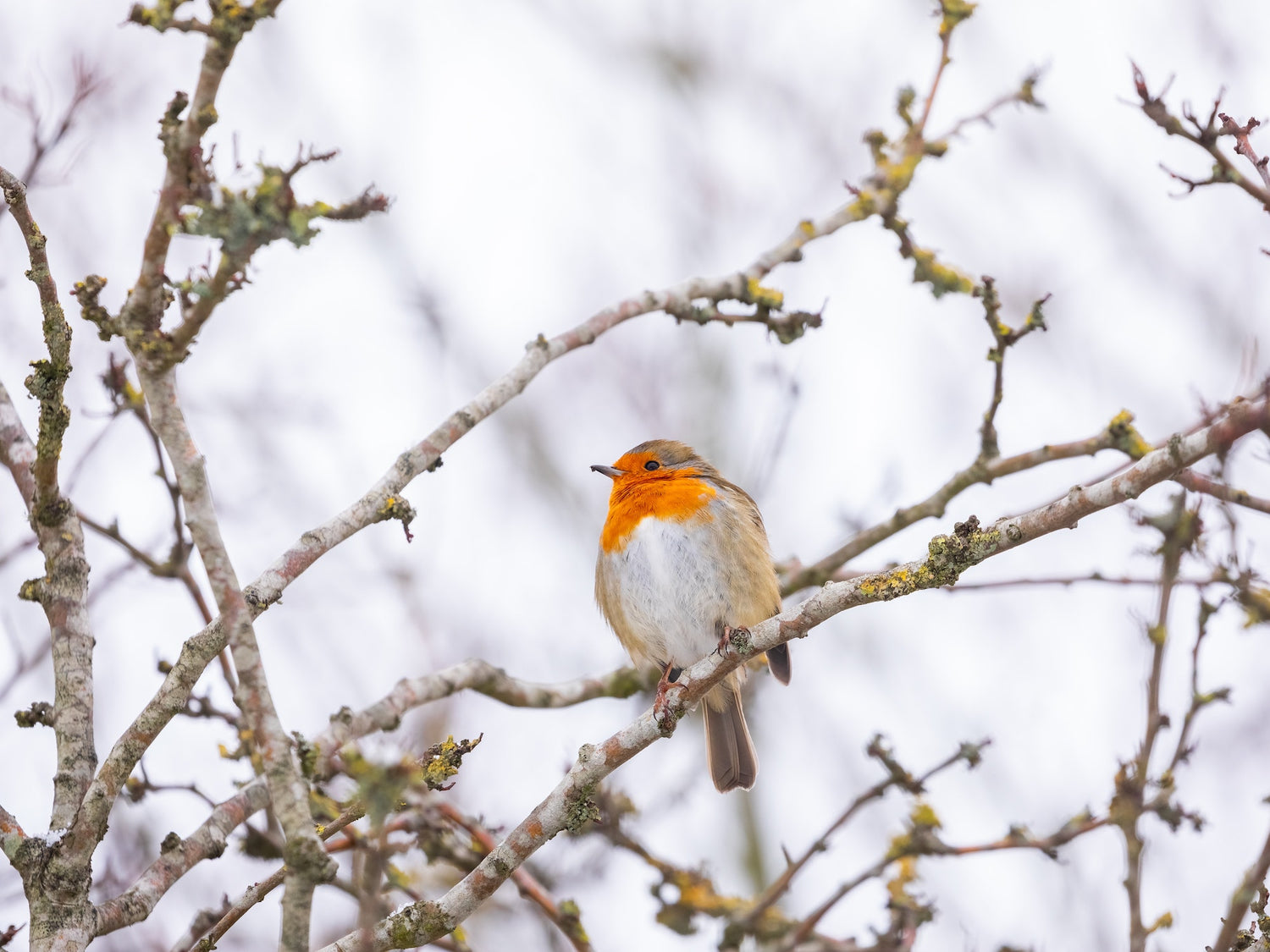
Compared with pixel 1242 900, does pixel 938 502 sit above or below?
above

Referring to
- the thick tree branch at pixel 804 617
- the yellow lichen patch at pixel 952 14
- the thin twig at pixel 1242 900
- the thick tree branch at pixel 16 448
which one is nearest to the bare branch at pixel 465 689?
the thick tree branch at pixel 804 617

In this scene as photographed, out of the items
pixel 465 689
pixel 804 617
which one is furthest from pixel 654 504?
pixel 804 617

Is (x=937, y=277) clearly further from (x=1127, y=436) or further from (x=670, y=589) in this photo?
(x=670, y=589)

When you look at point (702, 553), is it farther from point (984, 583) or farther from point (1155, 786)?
point (1155, 786)

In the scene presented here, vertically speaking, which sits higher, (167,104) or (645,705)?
(645,705)

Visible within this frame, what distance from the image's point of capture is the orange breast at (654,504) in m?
5.05

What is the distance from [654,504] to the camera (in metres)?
5.14

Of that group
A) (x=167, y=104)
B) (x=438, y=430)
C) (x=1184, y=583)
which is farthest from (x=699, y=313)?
(x=167, y=104)

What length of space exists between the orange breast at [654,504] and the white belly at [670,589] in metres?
0.06

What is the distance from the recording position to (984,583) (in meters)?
4.50

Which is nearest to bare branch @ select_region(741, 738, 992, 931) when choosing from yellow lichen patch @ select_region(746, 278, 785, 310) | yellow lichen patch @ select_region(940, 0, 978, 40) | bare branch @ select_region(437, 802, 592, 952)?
bare branch @ select_region(437, 802, 592, 952)

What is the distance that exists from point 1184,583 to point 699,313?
1.90 m

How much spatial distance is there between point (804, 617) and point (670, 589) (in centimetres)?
197

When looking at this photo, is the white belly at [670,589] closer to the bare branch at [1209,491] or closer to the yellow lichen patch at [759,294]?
the yellow lichen patch at [759,294]
